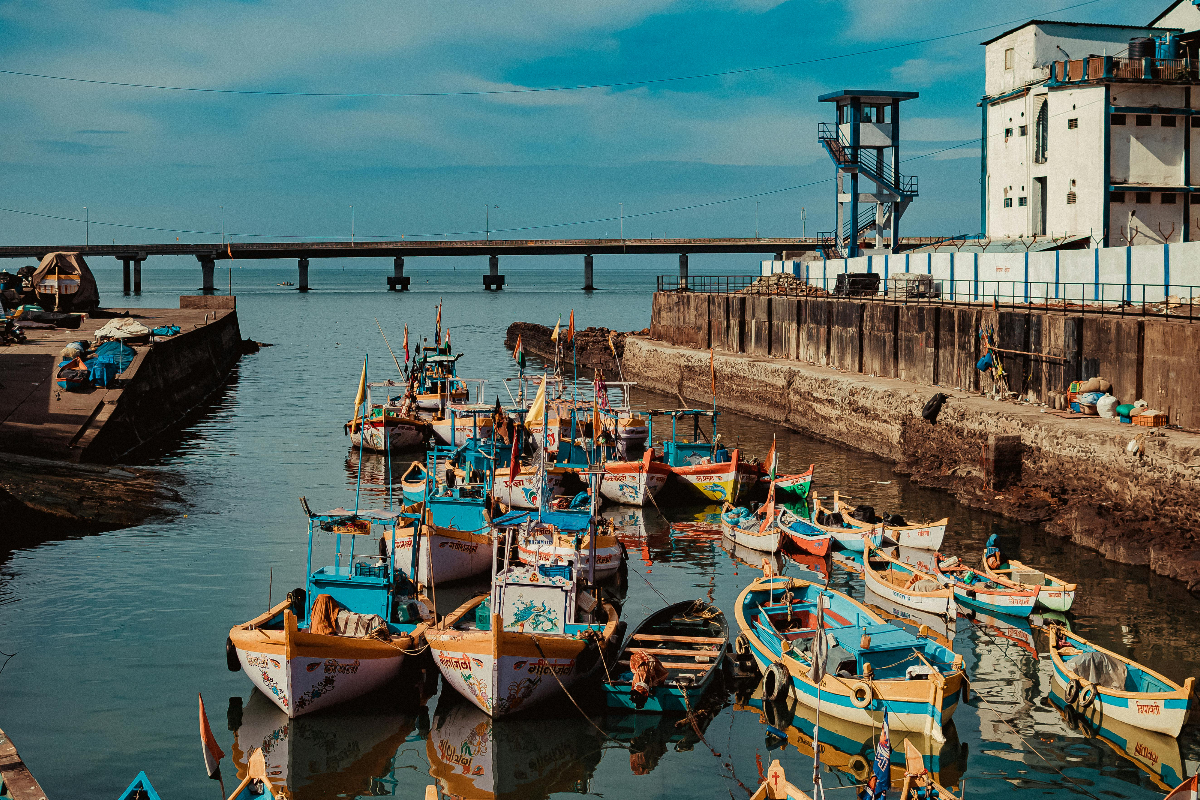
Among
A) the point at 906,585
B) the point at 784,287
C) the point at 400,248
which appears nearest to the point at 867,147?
the point at 784,287

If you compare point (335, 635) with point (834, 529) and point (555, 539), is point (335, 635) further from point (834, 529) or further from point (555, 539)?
point (834, 529)

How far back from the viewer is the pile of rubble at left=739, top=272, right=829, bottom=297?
63.7 m

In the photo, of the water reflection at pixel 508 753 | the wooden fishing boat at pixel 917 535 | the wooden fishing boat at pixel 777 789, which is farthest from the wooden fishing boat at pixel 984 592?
the wooden fishing boat at pixel 777 789

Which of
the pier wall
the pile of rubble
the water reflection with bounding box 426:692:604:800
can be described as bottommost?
the water reflection with bounding box 426:692:604:800

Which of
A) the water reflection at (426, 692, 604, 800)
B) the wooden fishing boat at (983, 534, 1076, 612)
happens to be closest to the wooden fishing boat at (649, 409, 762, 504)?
the wooden fishing boat at (983, 534, 1076, 612)

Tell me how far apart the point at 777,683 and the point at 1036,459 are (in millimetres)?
17045

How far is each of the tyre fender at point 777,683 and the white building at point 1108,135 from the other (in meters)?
39.9

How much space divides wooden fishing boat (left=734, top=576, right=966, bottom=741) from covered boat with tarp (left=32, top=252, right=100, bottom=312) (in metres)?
66.0

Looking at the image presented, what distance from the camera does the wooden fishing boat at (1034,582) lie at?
76.2 feet

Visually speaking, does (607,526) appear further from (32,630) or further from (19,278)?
(19,278)

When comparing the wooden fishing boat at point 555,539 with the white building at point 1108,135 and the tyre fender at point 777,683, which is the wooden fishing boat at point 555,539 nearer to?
the tyre fender at point 777,683

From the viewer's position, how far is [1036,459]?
32219 millimetres

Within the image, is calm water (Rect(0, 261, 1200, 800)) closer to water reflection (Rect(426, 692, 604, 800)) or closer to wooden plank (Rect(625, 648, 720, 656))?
water reflection (Rect(426, 692, 604, 800))

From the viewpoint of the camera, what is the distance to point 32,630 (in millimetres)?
22656
